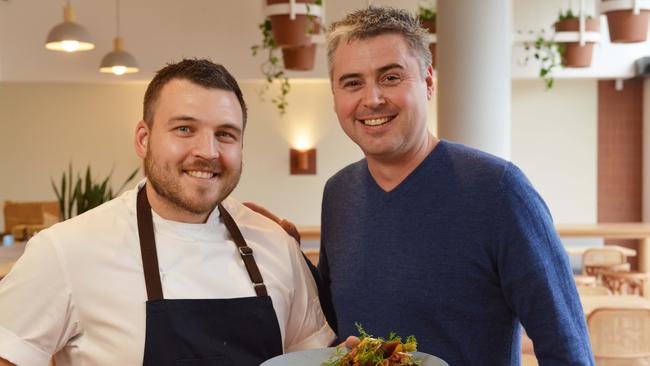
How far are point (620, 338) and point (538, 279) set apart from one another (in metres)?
3.04

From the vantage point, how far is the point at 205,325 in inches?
73.5

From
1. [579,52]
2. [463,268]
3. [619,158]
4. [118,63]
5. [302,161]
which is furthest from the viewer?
[619,158]

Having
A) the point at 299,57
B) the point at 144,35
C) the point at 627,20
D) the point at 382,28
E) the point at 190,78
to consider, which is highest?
the point at 144,35

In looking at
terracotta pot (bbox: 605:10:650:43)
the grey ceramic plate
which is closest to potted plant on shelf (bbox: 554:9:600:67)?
terracotta pot (bbox: 605:10:650:43)

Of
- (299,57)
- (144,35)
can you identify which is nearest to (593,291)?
(299,57)

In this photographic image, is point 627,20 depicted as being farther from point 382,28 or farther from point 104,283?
point 104,283

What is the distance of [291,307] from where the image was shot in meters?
2.06

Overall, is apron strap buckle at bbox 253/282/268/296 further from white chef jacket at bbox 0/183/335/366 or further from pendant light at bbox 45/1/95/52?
pendant light at bbox 45/1/95/52

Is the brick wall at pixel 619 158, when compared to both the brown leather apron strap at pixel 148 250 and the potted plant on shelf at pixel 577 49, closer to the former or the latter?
the potted plant on shelf at pixel 577 49

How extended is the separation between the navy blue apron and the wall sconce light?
28.0ft

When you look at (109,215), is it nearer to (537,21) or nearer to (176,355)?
(176,355)

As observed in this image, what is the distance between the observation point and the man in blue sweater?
5.70 ft

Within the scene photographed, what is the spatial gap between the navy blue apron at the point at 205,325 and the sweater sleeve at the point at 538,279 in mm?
556

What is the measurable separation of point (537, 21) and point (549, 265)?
29.4ft
